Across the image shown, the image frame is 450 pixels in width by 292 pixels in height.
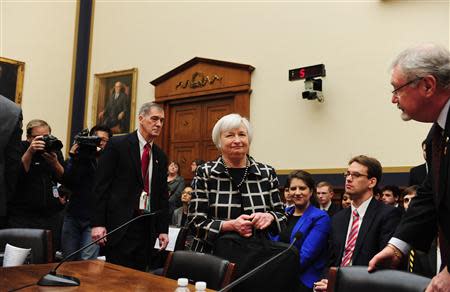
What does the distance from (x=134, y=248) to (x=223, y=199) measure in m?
0.99

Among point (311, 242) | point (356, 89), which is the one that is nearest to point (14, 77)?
point (356, 89)

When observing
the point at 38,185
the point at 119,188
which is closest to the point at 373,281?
the point at 119,188

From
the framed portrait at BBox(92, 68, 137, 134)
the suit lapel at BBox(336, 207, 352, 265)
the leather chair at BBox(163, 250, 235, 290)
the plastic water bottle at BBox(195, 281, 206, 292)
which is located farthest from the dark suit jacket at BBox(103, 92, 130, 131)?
the plastic water bottle at BBox(195, 281, 206, 292)

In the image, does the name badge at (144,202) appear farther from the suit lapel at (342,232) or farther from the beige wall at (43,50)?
the beige wall at (43,50)

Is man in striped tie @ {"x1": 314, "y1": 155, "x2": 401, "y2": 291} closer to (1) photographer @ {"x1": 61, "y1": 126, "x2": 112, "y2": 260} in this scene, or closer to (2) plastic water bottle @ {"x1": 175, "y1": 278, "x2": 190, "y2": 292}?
(2) plastic water bottle @ {"x1": 175, "y1": 278, "x2": 190, "y2": 292}

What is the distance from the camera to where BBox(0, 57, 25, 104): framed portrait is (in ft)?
33.2

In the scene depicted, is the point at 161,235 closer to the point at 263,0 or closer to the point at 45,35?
the point at 263,0

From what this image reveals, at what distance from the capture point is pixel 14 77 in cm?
1032

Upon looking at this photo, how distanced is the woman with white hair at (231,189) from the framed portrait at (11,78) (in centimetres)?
825

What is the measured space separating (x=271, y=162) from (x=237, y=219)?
550 centimetres

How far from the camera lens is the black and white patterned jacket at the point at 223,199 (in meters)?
2.94

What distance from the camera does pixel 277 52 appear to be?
834 cm

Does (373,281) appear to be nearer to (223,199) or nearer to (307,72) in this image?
(223,199)

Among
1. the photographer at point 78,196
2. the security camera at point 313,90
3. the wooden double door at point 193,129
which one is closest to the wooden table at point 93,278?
the photographer at point 78,196
